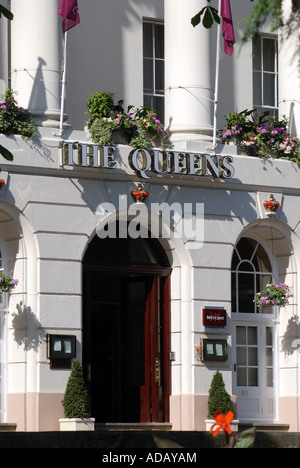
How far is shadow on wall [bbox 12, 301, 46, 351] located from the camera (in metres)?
21.7

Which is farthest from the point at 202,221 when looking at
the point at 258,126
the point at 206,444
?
the point at 206,444

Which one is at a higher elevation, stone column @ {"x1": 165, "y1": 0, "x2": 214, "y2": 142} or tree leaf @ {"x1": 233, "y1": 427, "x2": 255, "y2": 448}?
stone column @ {"x1": 165, "y1": 0, "x2": 214, "y2": 142}

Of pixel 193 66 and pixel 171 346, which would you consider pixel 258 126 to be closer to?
pixel 193 66

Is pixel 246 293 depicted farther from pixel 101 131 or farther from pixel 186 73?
pixel 101 131

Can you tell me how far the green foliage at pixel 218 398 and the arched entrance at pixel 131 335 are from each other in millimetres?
979

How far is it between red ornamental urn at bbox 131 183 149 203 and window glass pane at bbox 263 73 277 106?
463cm

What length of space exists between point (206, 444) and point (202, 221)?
432 inches

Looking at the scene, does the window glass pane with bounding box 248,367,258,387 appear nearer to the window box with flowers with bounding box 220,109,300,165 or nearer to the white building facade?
the white building facade

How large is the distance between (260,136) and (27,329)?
6.42m

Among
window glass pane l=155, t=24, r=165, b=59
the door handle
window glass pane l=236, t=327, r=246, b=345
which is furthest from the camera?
window glass pane l=155, t=24, r=165, b=59

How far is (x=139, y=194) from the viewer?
23047mm

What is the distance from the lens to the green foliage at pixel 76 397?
843 inches

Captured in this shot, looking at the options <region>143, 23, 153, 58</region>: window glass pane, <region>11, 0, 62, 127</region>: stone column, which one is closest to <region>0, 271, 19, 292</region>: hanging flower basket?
<region>11, 0, 62, 127</region>: stone column
